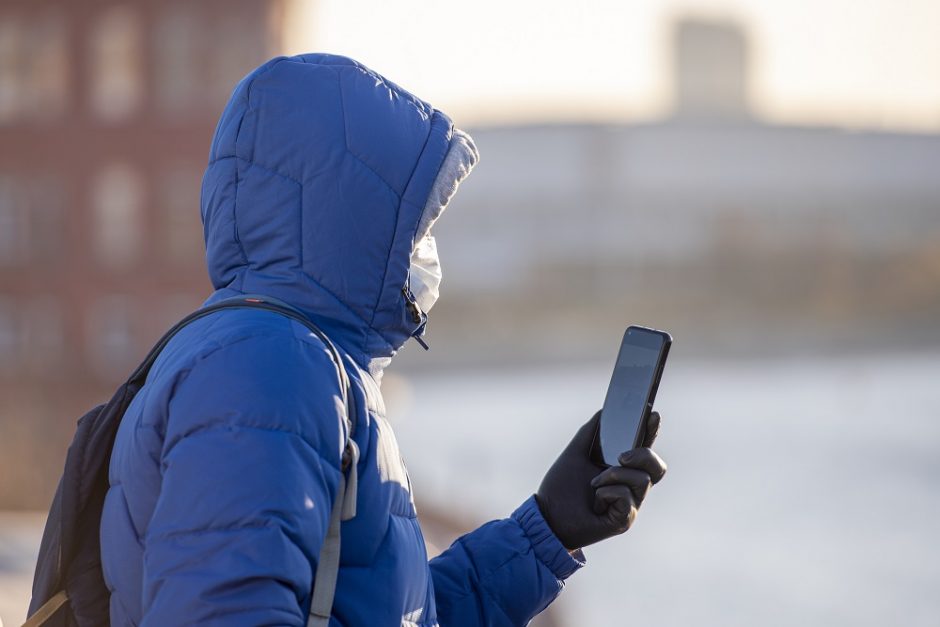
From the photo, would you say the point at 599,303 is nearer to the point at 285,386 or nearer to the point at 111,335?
the point at 111,335

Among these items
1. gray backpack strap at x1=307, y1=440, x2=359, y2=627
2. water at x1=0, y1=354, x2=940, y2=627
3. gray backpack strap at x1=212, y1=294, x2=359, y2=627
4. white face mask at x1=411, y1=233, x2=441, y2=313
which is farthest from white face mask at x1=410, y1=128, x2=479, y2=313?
water at x1=0, y1=354, x2=940, y2=627

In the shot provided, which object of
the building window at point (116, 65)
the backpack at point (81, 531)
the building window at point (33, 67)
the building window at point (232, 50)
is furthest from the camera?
the building window at point (33, 67)

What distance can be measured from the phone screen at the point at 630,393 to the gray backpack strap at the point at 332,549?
0.57 meters

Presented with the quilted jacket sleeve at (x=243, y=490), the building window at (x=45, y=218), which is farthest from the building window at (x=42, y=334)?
the quilted jacket sleeve at (x=243, y=490)

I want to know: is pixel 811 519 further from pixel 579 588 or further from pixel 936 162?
pixel 936 162

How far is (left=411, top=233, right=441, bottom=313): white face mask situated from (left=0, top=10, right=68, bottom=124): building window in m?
25.5

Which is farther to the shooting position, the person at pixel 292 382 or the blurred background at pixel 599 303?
the blurred background at pixel 599 303

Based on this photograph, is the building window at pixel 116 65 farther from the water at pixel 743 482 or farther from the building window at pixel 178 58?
the water at pixel 743 482

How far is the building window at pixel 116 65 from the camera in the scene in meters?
24.9

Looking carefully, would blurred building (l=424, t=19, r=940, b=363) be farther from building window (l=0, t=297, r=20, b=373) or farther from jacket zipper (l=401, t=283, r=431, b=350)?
jacket zipper (l=401, t=283, r=431, b=350)

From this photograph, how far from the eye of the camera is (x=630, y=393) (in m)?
1.78

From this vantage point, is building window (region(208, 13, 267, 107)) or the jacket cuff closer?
the jacket cuff

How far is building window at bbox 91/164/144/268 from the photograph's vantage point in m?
24.7

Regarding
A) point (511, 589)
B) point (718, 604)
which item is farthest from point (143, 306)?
point (511, 589)
